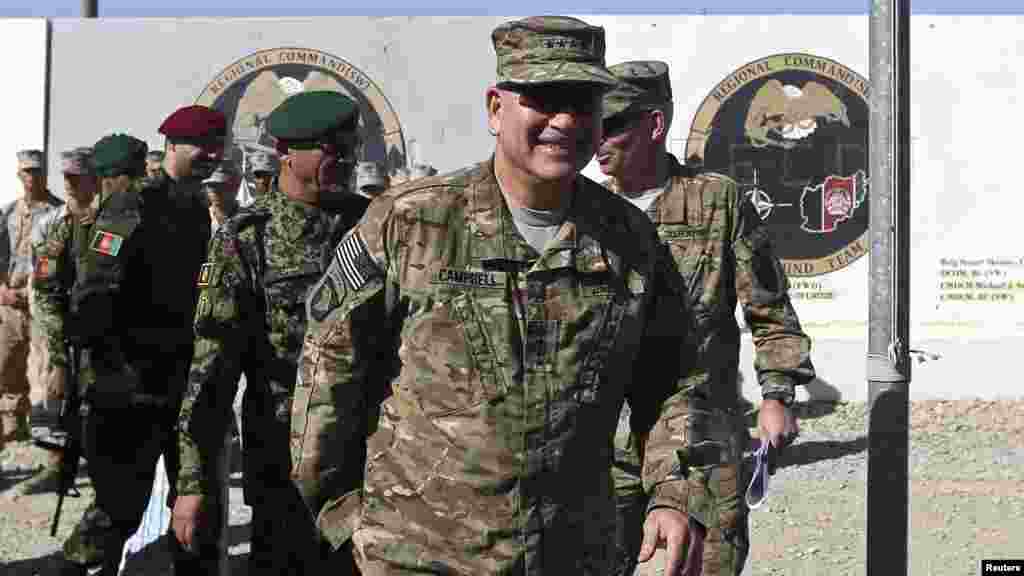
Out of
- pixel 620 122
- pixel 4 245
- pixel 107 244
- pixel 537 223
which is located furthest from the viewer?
pixel 4 245

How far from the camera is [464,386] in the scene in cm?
332

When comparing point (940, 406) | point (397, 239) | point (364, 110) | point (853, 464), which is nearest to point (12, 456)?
point (364, 110)

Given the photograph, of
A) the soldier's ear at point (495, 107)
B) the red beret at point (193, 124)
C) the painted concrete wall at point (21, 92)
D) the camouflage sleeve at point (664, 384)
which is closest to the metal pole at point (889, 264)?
the camouflage sleeve at point (664, 384)

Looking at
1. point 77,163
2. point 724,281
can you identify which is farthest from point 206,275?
point 77,163

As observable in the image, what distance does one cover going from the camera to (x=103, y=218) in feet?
20.7

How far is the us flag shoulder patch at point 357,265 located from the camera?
3332 mm

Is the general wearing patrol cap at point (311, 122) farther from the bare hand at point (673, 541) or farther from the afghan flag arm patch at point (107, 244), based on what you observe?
the bare hand at point (673, 541)

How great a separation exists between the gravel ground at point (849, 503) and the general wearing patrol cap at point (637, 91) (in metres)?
3.03

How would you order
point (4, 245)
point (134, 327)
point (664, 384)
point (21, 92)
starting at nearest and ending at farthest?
point (664, 384)
point (134, 327)
point (4, 245)
point (21, 92)

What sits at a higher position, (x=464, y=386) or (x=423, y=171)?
A: (x=423, y=171)

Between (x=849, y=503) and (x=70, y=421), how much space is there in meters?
4.77

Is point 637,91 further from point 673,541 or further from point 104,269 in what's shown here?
point 673,541

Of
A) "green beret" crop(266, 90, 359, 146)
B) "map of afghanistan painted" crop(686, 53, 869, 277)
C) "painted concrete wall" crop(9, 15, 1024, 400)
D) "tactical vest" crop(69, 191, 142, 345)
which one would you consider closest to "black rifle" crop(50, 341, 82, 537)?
"tactical vest" crop(69, 191, 142, 345)

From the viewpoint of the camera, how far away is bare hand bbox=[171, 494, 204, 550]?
478 cm
